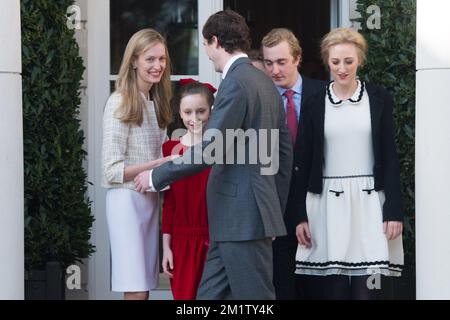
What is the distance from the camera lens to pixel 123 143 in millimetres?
5402

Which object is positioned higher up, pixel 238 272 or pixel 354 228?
pixel 354 228

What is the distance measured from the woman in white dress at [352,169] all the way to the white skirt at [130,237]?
905 millimetres

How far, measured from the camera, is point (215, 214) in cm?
488

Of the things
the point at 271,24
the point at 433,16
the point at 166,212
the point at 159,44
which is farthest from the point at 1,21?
the point at 271,24

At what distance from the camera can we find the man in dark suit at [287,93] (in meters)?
5.68

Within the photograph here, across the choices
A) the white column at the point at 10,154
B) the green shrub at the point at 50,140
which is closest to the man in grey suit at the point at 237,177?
the white column at the point at 10,154

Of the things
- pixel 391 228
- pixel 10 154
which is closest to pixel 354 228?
pixel 391 228

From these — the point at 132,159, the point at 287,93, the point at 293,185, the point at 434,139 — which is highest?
the point at 287,93

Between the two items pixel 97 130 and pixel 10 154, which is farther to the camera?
pixel 97 130

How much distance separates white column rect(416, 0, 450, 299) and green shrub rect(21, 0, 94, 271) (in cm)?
239

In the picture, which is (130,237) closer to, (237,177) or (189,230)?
(189,230)

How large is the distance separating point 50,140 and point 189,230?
5.27 feet

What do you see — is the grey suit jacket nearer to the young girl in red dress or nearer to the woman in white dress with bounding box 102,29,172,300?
the young girl in red dress

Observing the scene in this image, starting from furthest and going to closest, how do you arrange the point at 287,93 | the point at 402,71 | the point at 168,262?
the point at 402,71 → the point at 287,93 → the point at 168,262
